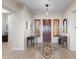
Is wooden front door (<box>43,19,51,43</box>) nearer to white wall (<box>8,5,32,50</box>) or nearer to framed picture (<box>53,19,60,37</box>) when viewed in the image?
framed picture (<box>53,19,60,37</box>)

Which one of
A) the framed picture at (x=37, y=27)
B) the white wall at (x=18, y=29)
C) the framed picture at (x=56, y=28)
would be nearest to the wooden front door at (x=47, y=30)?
the framed picture at (x=56, y=28)

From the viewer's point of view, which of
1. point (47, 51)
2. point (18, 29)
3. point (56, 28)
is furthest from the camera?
point (56, 28)

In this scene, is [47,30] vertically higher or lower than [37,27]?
lower

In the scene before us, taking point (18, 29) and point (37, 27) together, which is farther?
point (37, 27)

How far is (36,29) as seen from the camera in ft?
46.1

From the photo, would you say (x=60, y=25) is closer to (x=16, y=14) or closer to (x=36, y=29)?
(x=36, y=29)

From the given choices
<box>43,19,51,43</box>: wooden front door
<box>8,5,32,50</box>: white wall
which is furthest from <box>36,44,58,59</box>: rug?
<box>43,19,51,43</box>: wooden front door

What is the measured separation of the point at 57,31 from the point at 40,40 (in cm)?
201

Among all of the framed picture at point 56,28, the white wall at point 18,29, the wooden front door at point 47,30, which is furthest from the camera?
the wooden front door at point 47,30

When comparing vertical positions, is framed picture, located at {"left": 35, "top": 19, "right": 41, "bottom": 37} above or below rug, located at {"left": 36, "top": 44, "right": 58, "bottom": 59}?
above

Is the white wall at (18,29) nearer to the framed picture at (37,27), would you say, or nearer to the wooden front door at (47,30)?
the framed picture at (37,27)

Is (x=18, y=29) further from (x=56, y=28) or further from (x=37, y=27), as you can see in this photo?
(x=56, y=28)

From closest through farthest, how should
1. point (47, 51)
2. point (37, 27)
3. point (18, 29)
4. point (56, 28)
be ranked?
point (47, 51) → point (18, 29) → point (56, 28) → point (37, 27)

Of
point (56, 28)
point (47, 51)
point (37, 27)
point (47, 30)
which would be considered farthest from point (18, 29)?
point (56, 28)
